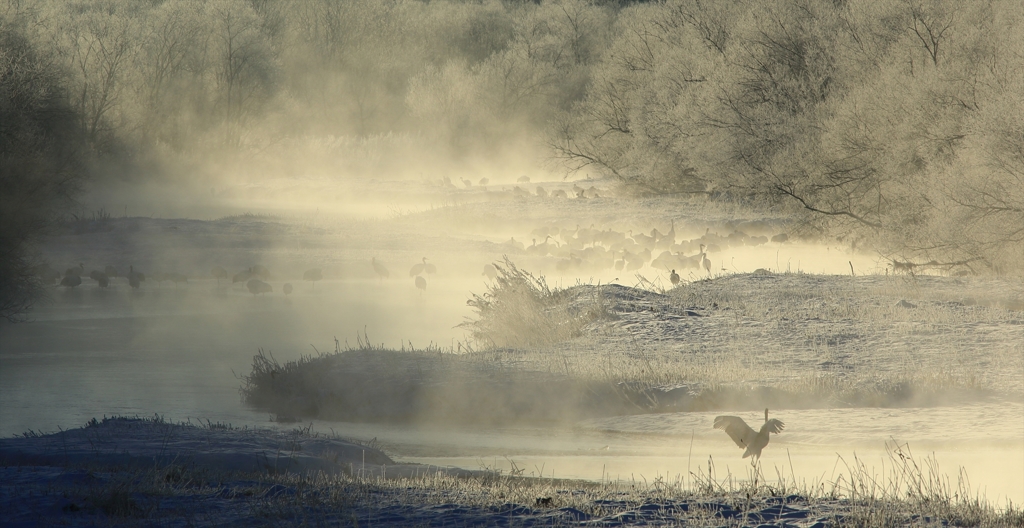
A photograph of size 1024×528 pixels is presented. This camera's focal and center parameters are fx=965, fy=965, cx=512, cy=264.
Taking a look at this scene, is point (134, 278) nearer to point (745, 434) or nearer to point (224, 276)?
point (224, 276)

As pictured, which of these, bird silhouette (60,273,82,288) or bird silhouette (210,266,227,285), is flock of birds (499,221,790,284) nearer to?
bird silhouette (210,266,227,285)

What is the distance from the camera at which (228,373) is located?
12.5 m

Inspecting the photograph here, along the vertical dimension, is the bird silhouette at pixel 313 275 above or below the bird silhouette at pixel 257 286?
above

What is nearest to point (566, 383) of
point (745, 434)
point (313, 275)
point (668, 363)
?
point (668, 363)

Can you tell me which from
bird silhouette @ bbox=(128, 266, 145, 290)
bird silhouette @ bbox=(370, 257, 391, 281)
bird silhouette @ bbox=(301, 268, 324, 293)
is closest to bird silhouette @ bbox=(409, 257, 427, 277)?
bird silhouette @ bbox=(370, 257, 391, 281)

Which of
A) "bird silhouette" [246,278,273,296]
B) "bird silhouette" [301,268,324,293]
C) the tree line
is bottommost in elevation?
"bird silhouette" [246,278,273,296]

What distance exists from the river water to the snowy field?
0.04m

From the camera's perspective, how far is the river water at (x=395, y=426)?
7.68 metres

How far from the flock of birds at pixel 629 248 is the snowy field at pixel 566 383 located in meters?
0.17

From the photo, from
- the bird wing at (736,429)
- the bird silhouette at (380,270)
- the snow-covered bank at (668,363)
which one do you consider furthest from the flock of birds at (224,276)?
the bird wing at (736,429)

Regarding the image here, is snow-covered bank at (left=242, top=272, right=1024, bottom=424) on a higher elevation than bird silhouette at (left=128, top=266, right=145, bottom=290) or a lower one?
lower

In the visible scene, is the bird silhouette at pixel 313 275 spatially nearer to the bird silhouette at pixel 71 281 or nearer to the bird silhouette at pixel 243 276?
the bird silhouette at pixel 243 276

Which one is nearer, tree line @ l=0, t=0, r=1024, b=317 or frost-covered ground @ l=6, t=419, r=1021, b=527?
frost-covered ground @ l=6, t=419, r=1021, b=527

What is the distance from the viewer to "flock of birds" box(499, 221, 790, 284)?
20297 millimetres
